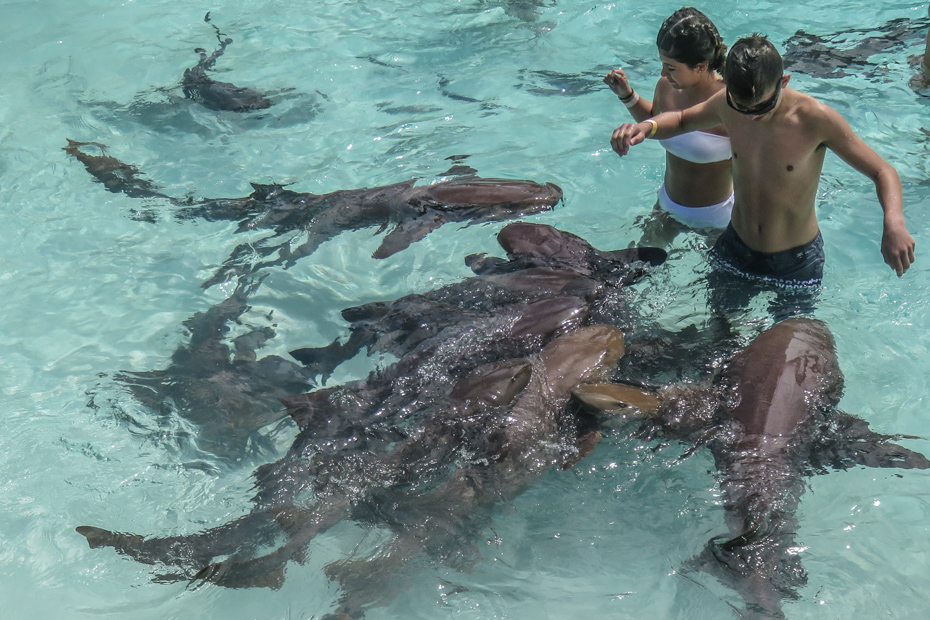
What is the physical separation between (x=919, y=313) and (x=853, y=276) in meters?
0.59

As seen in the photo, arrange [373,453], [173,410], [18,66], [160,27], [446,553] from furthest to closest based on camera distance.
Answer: [160,27]
[18,66]
[173,410]
[373,453]
[446,553]

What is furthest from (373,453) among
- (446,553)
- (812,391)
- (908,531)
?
(908,531)

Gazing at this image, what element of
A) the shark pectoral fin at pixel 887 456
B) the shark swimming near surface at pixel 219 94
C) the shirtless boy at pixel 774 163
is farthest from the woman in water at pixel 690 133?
the shark swimming near surface at pixel 219 94

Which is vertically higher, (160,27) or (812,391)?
(160,27)

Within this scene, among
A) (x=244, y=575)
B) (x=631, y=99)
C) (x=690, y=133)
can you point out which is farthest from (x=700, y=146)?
(x=244, y=575)

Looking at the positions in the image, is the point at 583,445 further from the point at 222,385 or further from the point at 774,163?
the point at 222,385

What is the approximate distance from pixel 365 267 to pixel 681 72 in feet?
9.83

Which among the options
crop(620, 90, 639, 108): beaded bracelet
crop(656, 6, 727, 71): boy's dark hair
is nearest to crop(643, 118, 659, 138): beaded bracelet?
crop(656, 6, 727, 71): boy's dark hair

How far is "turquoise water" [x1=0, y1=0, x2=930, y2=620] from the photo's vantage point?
390 cm

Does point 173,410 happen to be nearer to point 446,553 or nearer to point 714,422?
point 446,553

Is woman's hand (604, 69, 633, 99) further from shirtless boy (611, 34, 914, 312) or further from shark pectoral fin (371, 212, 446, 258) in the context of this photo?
shark pectoral fin (371, 212, 446, 258)

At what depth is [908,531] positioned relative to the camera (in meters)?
3.94

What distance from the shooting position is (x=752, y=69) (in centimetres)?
377

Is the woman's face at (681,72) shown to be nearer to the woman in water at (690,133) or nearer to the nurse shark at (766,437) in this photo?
the woman in water at (690,133)
